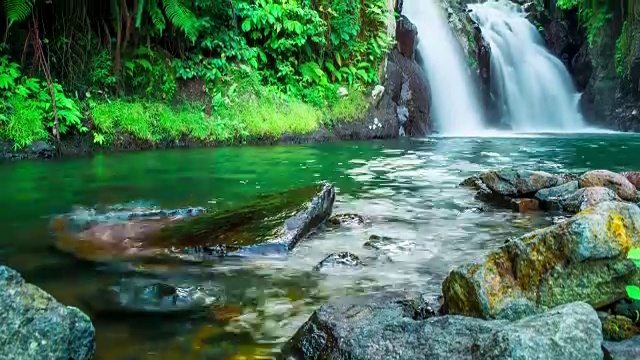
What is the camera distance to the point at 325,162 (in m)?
11.3

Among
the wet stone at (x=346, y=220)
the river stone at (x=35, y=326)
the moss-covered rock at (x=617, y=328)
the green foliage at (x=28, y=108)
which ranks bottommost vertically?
the wet stone at (x=346, y=220)

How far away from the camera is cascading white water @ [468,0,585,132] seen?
21594 millimetres

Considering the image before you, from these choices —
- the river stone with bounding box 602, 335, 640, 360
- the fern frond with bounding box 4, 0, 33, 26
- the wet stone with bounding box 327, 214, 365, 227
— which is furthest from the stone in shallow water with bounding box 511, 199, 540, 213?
the fern frond with bounding box 4, 0, 33, 26

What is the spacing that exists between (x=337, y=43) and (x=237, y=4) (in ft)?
10.0

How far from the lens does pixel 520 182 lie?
7.44 meters

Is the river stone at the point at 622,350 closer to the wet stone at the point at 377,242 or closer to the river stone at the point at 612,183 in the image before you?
the wet stone at the point at 377,242

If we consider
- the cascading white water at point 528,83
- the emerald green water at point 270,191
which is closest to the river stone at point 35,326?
the emerald green water at point 270,191

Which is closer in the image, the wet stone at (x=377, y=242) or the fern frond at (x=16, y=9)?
the wet stone at (x=377, y=242)

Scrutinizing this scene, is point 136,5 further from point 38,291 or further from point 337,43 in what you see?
point 38,291

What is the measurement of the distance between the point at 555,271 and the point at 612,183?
14.9ft

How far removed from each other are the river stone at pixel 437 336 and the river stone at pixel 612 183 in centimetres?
471

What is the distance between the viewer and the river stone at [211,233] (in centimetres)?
477

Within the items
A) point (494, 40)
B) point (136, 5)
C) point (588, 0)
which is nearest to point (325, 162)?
point (136, 5)

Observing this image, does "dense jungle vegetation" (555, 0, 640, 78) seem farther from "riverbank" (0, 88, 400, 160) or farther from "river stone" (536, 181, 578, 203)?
"river stone" (536, 181, 578, 203)
